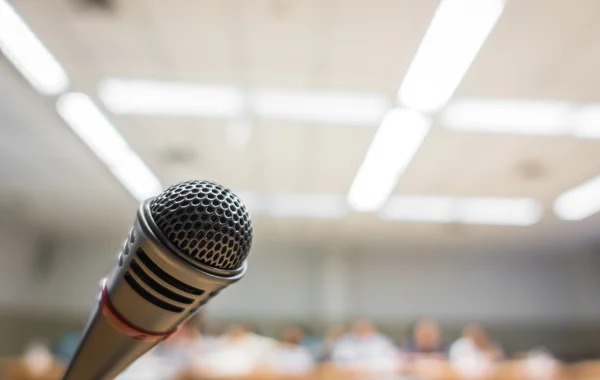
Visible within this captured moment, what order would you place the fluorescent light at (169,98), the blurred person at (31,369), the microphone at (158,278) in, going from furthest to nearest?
the fluorescent light at (169,98) < the blurred person at (31,369) < the microphone at (158,278)

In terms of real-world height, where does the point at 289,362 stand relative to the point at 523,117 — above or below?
below

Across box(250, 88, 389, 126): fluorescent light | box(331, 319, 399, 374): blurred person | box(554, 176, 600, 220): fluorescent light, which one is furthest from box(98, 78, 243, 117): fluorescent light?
box(554, 176, 600, 220): fluorescent light

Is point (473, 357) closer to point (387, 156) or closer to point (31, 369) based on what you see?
point (387, 156)

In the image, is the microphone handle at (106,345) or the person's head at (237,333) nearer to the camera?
the microphone handle at (106,345)

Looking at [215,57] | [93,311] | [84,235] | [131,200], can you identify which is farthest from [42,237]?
[93,311]

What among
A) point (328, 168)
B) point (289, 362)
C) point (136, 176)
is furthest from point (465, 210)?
point (136, 176)

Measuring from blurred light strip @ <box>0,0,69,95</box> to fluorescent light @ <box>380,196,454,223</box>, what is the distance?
3.30m

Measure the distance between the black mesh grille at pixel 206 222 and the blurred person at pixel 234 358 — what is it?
2170 mm

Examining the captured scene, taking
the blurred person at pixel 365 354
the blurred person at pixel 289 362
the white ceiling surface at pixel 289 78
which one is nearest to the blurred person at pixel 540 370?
the blurred person at pixel 365 354

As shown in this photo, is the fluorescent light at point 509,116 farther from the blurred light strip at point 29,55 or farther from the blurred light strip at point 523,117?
the blurred light strip at point 29,55

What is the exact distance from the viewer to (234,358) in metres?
2.68

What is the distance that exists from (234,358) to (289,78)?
1.66m

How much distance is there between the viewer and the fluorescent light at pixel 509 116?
135 inches

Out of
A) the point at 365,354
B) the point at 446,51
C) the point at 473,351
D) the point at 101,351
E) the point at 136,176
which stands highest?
the point at 136,176
